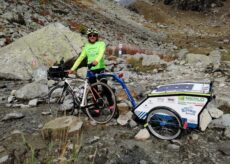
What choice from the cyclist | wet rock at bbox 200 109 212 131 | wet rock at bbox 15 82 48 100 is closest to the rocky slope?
wet rock at bbox 15 82 48 100

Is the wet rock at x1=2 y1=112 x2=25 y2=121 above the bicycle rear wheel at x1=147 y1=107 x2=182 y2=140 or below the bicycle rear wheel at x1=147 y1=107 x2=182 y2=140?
below

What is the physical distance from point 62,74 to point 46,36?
7.19m

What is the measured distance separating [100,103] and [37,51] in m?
7.43

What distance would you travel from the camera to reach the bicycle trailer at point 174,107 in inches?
249

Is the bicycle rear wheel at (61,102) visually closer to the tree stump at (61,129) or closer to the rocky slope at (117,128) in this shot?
the rocky slope at (117,128)

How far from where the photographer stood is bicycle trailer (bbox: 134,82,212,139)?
249 inches

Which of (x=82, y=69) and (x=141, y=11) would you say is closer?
(x=82, y=69)

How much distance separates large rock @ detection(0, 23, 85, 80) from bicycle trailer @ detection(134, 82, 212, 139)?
7.92m

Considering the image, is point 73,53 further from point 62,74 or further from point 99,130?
point 99,130

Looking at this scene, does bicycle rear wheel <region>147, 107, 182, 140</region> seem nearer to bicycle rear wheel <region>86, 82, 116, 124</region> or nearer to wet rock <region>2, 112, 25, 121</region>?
bicycle rear wheel <region>86, 82, 116, 124</region>

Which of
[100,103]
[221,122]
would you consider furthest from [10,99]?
[221,122]

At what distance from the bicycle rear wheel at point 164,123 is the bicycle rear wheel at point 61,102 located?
2535 millimetres

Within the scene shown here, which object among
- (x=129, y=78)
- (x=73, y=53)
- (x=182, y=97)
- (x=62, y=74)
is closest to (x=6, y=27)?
(x=73, y=53)

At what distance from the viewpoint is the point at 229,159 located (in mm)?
5891
